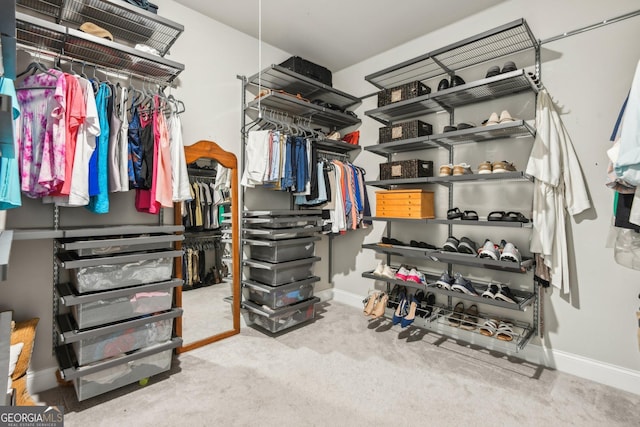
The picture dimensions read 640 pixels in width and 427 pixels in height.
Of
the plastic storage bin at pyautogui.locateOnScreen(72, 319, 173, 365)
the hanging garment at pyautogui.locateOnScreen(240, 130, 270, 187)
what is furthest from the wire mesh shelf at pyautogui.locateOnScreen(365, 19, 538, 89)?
the plastic storage bin at pyautogui.locateOnScreen(72, 319, 173, 365)

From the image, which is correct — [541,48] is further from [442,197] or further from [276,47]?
[276,47]

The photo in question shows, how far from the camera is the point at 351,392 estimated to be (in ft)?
6.45

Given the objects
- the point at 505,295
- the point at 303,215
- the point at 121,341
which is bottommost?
the point at 121,341

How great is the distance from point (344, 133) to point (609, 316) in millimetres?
3012

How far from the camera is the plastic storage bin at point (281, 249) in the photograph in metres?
2.80

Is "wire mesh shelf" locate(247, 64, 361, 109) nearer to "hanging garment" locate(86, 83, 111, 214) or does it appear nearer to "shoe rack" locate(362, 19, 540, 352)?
"shoe rack" locate(362, 19, 540, 352)

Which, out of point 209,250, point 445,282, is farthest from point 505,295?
point 209,250

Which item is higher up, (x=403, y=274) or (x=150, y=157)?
(x=150, y=157)

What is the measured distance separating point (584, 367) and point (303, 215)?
8.12ft

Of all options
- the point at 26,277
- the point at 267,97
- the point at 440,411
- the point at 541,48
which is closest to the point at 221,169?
the point at 267,97

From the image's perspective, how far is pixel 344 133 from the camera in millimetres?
3934

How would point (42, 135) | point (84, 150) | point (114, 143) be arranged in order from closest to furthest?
point (42, 135) < point (84, 150) < point (114, 143)

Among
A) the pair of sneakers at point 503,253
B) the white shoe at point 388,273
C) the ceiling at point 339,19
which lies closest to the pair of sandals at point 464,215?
the pair of sneakers at point 503,253

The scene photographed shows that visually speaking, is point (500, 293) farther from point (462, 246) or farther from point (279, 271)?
point (279, 271)
